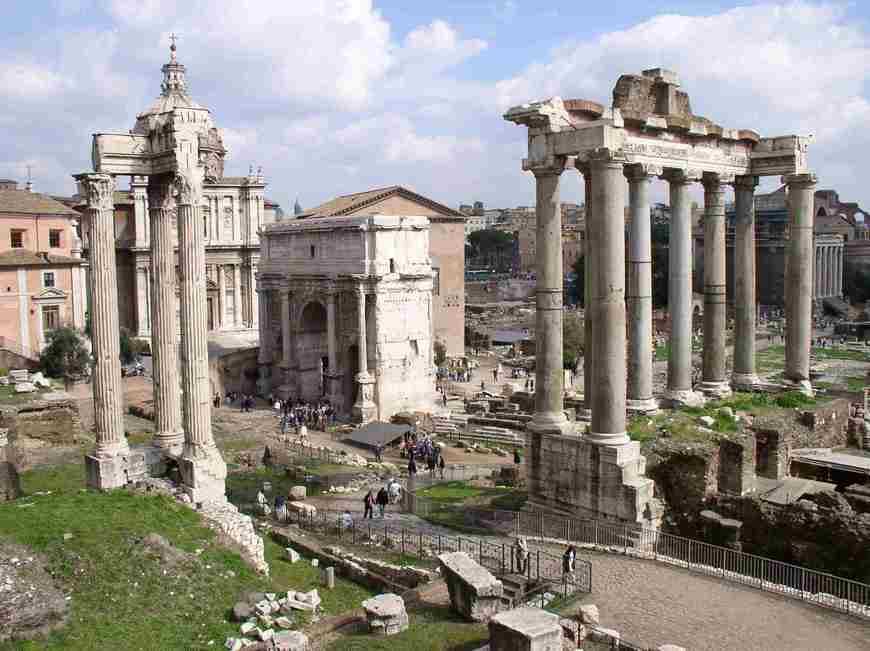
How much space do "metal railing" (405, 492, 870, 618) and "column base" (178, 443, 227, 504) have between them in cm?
542

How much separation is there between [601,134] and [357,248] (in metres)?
22.6

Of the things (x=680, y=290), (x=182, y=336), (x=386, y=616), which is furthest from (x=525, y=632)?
(x=680, y=290)

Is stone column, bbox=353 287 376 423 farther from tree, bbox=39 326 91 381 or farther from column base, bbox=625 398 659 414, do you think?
column base, bbox=625 398 659 414

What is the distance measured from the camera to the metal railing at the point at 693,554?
42.4 ft

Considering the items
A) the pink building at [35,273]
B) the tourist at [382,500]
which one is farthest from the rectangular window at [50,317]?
the tourist at [382,500]

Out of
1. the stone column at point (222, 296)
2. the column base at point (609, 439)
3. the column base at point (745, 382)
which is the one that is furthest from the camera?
the stone column at point (222, 296)

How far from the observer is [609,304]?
1575cm

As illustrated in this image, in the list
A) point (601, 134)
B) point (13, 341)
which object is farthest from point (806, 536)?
point (13, 341)

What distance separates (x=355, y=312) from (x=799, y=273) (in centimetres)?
2121

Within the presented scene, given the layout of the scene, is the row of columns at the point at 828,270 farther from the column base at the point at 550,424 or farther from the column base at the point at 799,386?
the column base at the point at 550,424

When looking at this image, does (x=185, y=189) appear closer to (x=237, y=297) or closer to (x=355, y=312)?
(x=355, y=312)

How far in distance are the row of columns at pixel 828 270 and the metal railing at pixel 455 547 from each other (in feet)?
261

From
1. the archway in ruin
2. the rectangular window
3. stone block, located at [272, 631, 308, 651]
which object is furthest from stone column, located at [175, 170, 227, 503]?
the archway in ruin

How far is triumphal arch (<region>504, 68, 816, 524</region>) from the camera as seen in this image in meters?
15.8
